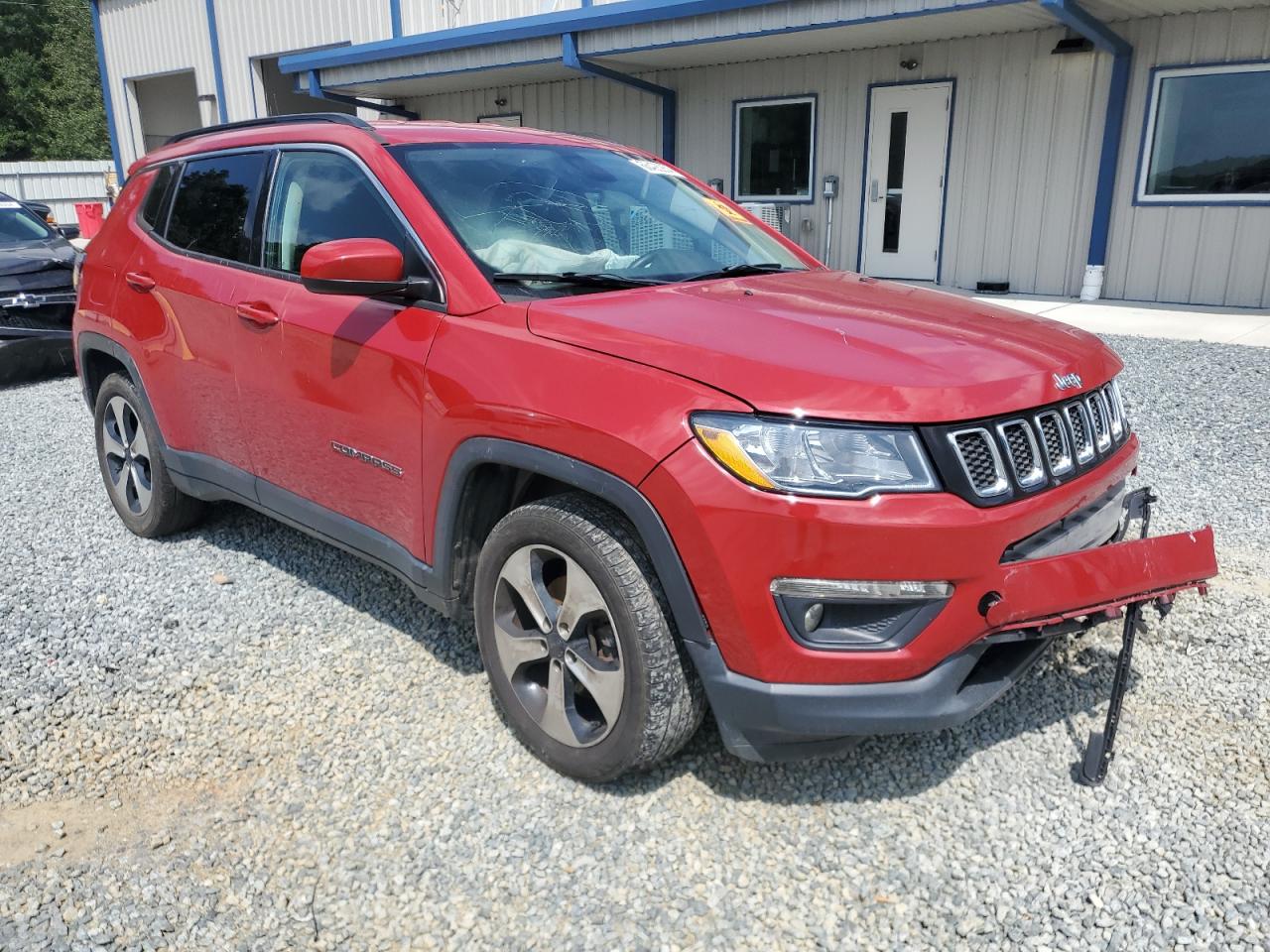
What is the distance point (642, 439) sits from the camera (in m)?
2.25

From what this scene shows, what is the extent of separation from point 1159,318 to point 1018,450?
893cm

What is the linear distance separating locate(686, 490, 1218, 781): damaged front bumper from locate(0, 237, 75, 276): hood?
8.10m

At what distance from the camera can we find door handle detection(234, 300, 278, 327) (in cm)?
336

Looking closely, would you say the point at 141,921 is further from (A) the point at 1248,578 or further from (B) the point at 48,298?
(B) the point at 48,298

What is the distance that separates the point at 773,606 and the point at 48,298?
26.6 feet

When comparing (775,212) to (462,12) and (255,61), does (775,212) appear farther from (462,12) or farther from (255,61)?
(255,61)

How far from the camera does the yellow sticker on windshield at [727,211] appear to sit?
149 inches

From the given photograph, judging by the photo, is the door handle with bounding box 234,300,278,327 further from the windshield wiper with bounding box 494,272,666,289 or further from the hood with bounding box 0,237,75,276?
the hood with bounding box 0,237,75,276

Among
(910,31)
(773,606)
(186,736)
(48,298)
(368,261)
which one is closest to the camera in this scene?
(773,606)

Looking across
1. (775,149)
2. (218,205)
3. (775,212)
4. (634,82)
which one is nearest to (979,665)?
(218,205)

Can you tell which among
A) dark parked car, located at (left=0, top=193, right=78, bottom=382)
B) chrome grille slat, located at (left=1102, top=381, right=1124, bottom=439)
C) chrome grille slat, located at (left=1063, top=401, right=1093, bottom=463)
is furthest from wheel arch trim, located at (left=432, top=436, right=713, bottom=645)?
dark parked car, located at (left=0, top=193, right=78, bottom=382)

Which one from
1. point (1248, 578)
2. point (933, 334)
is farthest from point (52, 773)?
point (1248, 578)

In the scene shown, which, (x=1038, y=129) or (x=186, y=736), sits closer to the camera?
(x=186, y=736)

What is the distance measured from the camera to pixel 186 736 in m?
2.96
